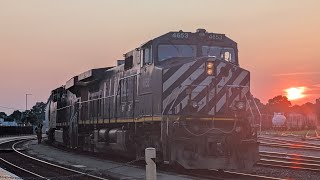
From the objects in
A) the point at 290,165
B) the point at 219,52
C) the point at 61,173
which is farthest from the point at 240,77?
→ the point at 61,173

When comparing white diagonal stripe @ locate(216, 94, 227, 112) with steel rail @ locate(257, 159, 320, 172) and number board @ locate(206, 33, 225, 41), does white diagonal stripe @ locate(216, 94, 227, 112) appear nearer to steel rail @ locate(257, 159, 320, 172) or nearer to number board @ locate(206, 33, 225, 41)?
number board @ locate(206, 33, 225, 41)

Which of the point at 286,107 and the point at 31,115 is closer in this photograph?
the point at 286,107

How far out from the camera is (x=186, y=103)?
1372 cm

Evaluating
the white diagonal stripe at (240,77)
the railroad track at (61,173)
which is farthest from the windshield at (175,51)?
the railroad track at (61,173)

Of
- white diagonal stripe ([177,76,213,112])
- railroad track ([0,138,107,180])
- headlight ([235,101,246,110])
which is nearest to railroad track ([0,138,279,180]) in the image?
railroad track ([0,138,107,180])

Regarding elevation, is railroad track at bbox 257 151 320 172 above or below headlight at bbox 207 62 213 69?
below

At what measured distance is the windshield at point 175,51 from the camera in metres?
14.9

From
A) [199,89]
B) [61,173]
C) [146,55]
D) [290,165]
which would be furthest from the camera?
[290,165]

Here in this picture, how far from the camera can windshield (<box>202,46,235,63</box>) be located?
1504 cm

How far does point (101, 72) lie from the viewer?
2142 centimetres

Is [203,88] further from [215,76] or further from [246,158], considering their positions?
[246,158]

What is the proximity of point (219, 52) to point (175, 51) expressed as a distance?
138 cm

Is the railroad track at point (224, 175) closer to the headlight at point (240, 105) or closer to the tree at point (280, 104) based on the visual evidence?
the headlight at point (240, 105)

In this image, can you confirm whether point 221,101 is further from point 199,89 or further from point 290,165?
point 290,165
